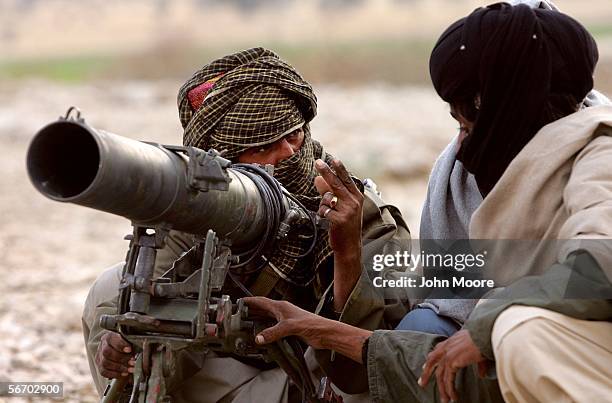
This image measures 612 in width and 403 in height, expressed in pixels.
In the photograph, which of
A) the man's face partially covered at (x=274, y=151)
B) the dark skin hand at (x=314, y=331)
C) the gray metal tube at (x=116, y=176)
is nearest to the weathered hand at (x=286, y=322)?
the dark skin hand at (x=314, y=331)

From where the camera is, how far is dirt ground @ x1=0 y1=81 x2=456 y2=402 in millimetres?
6297

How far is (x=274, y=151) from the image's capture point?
4.00m

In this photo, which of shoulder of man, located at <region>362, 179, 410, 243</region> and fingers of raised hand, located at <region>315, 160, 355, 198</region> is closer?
fingers of raised hand, located at <region>315, 160, 355, 198</region>

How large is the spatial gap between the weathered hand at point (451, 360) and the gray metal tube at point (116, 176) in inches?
28.0

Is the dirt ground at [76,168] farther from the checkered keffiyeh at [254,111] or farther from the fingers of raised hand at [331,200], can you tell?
the fingers of raised hand at [331,200]

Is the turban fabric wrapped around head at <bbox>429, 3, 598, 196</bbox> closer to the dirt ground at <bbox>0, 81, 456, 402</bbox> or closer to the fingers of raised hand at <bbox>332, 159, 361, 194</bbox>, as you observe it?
the fingers of raised hand at <bbox>332, 159, 361, 194</bbox>

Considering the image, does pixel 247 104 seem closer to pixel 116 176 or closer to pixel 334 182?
pixel 334 182

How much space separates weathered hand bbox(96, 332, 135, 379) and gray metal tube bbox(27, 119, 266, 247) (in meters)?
0.59

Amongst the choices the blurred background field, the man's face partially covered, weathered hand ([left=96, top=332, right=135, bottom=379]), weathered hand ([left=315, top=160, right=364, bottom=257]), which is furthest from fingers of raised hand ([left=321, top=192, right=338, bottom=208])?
the blurred background field

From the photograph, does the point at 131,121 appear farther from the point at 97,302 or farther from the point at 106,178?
the point at 106,178

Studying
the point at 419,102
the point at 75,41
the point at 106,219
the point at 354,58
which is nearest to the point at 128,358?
the point at 106,219

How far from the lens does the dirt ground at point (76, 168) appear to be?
248 inches

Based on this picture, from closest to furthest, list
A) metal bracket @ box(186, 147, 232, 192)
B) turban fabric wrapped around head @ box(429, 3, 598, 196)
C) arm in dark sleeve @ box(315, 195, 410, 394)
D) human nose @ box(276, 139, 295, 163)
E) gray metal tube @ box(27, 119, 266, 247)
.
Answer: gray metal tube @ box(27, 119, 266, 247)
metal bracket @ box(186, 147, 232, 192)
turban fabric wrapped around head @ box(429, 3, 598, 196)
arm in dark sleeve @ box(315, 195, 410, 394)
human nose @ box(276, 139, 295, 163)

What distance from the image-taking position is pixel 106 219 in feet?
36.8
